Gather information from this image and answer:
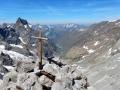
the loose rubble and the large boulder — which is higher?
the large boulder

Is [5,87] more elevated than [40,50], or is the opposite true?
[40,50]

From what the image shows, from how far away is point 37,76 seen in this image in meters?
44.1

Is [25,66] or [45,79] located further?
[25,66]

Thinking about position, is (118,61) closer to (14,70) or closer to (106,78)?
(106,78)

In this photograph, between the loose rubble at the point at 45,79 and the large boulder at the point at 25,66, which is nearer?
the loose rubble at the point at 45,79

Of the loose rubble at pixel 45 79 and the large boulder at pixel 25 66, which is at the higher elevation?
the large boulder at pixel 25 66

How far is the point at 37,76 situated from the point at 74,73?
547 centimetres

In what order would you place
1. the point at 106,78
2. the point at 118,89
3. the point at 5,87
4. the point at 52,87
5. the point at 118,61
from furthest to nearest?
the point at 118,61
the point at 106,78
the point at 118,89
the point at 5,87
the point at 52,87

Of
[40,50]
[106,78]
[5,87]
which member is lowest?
[106,78]

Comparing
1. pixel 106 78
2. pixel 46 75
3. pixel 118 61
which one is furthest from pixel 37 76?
pixel 118 61

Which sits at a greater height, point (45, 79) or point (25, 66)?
point (25, 66)

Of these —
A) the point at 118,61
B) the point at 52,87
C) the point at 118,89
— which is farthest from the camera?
the point at 118,61

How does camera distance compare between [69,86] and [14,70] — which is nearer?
[69,86]

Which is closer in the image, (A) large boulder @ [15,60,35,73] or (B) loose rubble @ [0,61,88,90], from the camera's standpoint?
(B) loose rubble @ [0,61,88,90]
